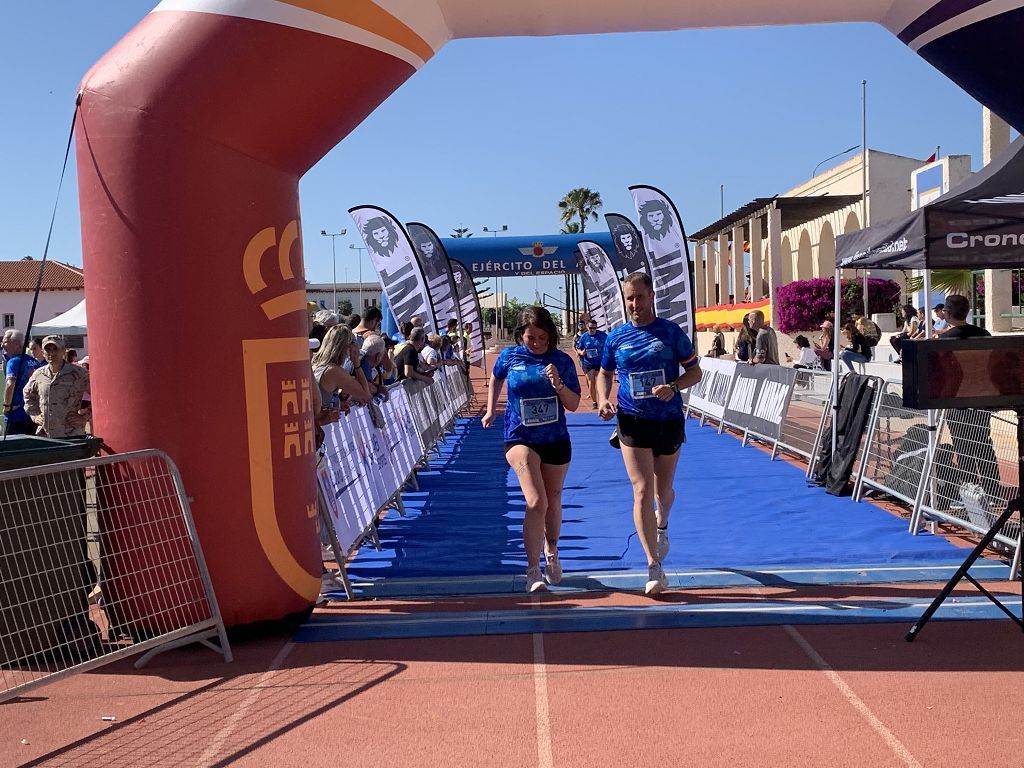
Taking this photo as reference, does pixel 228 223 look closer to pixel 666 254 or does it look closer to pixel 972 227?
pixel 972 227

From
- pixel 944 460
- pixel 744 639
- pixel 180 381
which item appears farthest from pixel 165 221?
pixel 944 460

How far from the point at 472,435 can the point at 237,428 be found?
1175 cm

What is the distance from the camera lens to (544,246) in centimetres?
3494

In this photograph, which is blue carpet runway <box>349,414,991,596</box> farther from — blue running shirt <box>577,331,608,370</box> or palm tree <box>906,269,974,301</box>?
palm tree <box>906,269,974,301</box>

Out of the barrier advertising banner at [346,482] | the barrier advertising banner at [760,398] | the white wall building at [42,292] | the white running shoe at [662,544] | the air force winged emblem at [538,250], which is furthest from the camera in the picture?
the white wall building at [42,292]

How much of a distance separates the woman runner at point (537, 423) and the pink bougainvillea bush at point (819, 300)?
26908mm

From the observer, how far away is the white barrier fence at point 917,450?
703cm

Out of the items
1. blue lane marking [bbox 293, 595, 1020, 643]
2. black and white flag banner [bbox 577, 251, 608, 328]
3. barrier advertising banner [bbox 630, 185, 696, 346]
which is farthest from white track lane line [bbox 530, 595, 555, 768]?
black and white flag banner [bbox 577, 251, 608, 328]

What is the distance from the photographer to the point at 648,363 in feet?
20.5

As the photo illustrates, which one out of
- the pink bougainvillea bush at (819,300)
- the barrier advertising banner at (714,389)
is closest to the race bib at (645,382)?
the barrier advertising banner at (714,389)

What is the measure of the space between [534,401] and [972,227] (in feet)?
12.2

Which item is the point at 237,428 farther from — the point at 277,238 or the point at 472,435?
the point at 472,435

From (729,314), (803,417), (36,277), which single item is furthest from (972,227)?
(36,277)

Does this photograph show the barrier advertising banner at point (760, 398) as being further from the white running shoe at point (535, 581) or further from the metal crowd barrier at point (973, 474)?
the white running shoe at point (535, 581)
